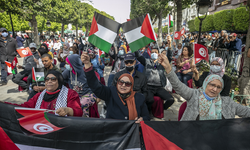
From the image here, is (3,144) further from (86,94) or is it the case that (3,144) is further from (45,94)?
(86,94)

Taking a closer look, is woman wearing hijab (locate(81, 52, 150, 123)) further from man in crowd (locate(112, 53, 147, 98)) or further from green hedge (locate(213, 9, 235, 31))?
green hedge (locate(213, 9, 235, 31))

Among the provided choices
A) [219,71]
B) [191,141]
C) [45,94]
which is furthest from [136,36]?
[191,141]

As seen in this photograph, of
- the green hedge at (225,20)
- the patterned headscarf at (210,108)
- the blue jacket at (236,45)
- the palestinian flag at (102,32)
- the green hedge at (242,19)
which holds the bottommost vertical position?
the patterned headscarf at (210,108)

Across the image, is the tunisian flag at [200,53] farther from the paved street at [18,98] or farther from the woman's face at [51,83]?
the woman's face at [51,83]

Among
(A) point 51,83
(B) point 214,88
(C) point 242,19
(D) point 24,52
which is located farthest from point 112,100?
(C) point 242,19

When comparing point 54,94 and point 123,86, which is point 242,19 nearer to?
point 123,86

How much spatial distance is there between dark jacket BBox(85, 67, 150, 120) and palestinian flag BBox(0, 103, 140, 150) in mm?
394

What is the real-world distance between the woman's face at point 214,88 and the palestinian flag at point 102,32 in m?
2.12

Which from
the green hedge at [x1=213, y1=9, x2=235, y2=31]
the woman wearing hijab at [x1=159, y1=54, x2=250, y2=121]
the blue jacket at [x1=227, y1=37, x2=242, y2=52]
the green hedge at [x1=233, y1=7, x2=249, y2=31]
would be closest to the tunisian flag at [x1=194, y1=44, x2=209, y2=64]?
the woman wearing hijab at [x1=159, y1=54, x2=250, y2=121]

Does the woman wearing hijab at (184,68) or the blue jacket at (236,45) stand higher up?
the blue jacket at (236,45)

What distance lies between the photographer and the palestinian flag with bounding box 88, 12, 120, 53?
3.53m

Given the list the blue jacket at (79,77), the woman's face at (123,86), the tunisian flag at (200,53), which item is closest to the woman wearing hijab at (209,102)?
the woman's face at (123,86)

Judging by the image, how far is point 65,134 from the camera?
6.81 ft

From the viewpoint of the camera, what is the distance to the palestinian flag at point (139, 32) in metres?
3.55
